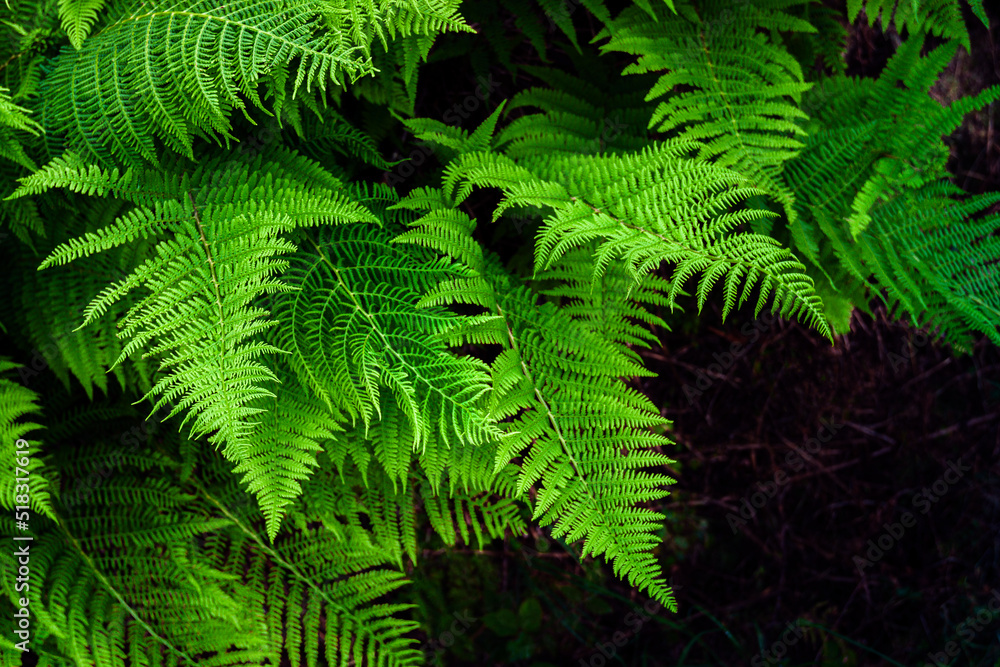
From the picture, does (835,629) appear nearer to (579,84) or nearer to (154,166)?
(579,84)

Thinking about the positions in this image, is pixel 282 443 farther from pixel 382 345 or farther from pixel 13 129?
pixel 13 129

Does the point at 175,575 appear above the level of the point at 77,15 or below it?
below

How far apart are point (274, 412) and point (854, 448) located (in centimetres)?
308

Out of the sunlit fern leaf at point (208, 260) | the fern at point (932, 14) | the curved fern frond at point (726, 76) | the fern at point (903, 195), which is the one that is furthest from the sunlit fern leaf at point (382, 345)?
the fern at point (932, 14)

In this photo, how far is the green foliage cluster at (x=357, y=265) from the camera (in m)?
1.64

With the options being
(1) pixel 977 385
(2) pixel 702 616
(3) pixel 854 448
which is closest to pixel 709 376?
(3) pixel 854 448

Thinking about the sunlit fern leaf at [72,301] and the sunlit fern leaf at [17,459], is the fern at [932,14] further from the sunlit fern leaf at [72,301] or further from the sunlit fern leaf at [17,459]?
the sunlit fern leaf at [17,459]

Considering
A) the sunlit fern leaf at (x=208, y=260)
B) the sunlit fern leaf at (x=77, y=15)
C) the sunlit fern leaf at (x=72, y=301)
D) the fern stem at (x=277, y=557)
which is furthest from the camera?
the fern stem at (x=277, y=557)

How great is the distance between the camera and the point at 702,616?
3396 millimetres

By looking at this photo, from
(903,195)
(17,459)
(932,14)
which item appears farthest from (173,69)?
(932,14)

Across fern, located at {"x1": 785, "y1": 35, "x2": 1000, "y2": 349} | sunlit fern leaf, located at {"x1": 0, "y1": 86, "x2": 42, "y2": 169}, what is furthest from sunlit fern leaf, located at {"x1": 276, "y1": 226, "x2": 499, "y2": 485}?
fern, located at {"x1": 785, "y1": 35, "x2": 1000, "y2": 349}

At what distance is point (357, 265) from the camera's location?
195 cm

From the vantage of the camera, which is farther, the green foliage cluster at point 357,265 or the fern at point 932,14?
the fern at point 932,14

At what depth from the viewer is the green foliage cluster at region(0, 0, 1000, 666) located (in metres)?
1.64
